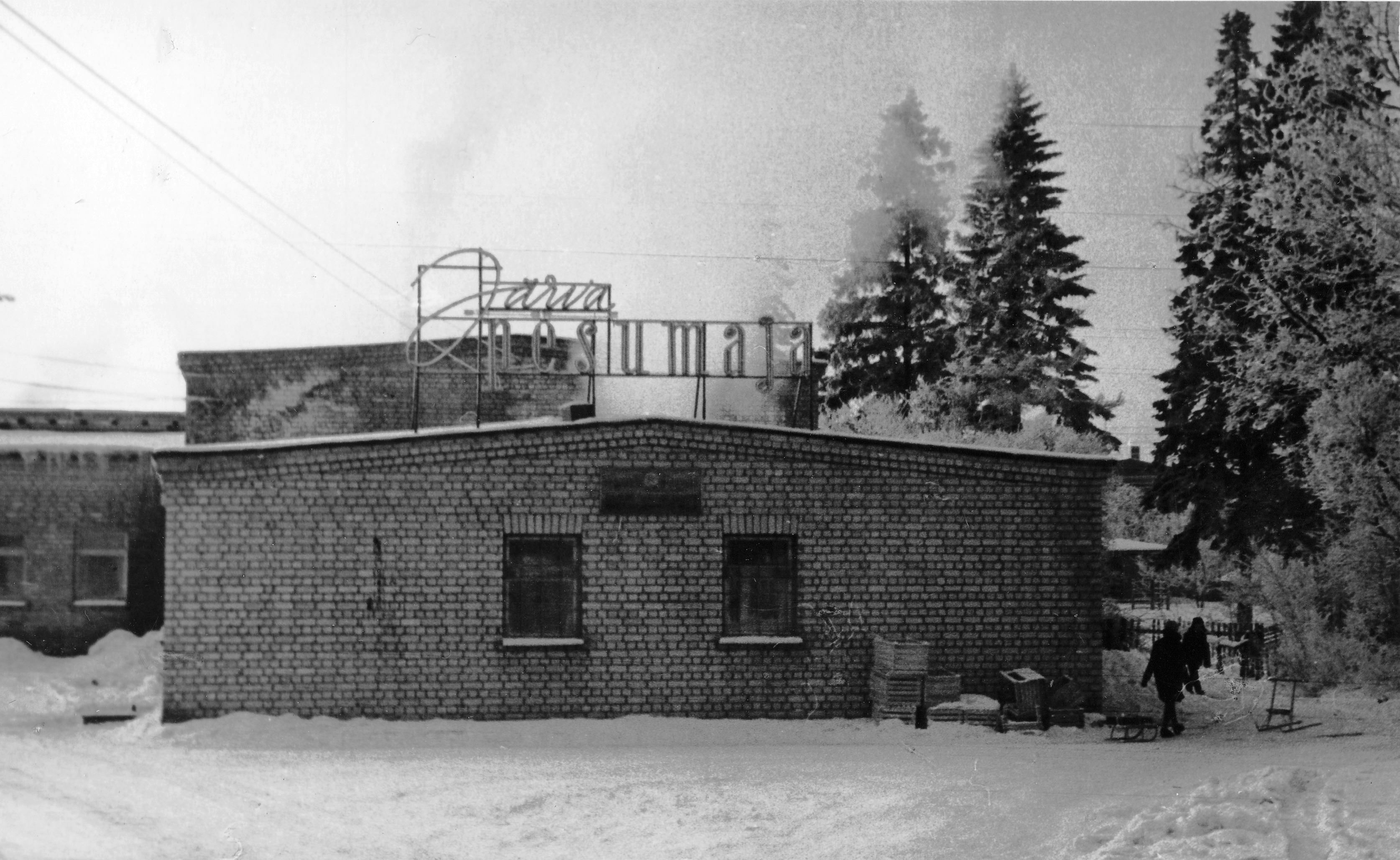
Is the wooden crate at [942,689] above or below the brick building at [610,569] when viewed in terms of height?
below

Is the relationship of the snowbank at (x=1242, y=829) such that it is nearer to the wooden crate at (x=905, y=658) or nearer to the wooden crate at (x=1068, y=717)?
the wooden crate at (x=1068, y=717)

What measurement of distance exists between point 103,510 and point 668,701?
421 inches

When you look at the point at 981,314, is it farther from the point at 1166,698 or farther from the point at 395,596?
the point at 395,596

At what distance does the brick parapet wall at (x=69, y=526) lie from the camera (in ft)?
57.2

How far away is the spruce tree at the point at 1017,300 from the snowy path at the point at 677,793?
16123mm

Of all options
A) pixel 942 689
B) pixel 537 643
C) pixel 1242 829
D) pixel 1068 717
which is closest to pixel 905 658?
pixel 942 689

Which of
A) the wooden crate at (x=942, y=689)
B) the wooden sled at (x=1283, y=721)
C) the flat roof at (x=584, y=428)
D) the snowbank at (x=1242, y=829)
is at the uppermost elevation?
the flat roof at (x=584, y=428)

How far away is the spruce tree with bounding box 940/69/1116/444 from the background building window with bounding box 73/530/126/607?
794 inches

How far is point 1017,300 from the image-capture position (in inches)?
1176

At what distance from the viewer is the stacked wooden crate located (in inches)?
548

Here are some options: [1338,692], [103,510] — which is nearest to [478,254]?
[103,510]

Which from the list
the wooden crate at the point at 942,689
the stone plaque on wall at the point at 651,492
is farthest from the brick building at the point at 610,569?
the wooden crate at the point at 942,689

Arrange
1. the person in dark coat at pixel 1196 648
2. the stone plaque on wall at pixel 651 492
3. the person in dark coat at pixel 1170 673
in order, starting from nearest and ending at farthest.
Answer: the stone plaque on wall at pixel 651 492 < the person in dark coat at pixel 1170 673 < the person in dark coat at pixel 1196 648

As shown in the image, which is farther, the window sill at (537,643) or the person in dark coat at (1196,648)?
the person in dark coat at (1196,648)
